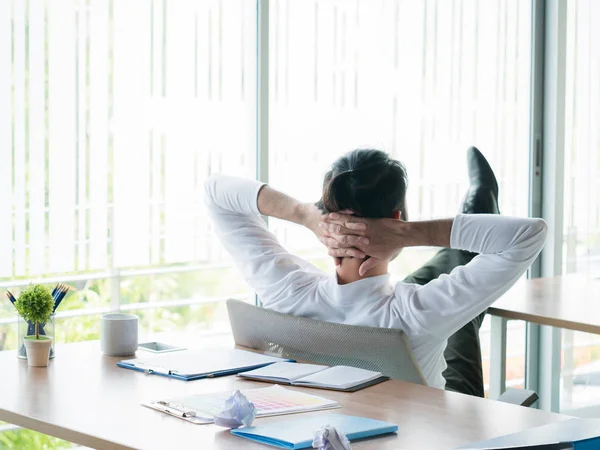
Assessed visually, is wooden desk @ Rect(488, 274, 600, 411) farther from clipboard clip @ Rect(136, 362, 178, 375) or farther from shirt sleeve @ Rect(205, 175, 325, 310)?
clipboard clip @ Rect(136, 362, 178, 375)

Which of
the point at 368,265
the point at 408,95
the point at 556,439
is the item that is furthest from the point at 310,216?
the point at 408,95

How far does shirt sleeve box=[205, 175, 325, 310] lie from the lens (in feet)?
6.69

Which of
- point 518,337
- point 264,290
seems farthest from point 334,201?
point 518,337

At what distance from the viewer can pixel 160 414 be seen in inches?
55.6

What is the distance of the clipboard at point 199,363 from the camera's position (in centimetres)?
170

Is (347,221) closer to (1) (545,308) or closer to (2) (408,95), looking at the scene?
(1) (545,308)

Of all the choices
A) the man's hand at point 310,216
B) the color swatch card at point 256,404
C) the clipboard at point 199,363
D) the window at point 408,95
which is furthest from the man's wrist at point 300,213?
the window at point 408,95

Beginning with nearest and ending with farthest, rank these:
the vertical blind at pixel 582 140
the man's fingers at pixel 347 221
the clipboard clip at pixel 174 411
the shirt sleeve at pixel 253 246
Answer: the clipboard clip at pixel 174 411 → the man's fingers at pixel 347 221 → the shirt sleeve at pixel 253 246 → the vertical blind at pixel 582 140

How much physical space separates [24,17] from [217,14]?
2.15 feet

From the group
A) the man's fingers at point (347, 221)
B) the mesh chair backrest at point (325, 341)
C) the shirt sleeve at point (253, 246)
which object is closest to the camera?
the mesh chair backrest at point (325, 341)

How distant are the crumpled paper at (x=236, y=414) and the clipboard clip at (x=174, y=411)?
3.2 inches

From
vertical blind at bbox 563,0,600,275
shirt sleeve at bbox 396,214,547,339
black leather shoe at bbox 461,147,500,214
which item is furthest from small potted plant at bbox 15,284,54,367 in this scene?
vertical blind at bbox 563,0,600,275

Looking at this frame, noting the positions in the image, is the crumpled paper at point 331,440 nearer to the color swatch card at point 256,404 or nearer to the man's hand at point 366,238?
the color swatch card at point 256,404

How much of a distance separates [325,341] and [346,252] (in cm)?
24
